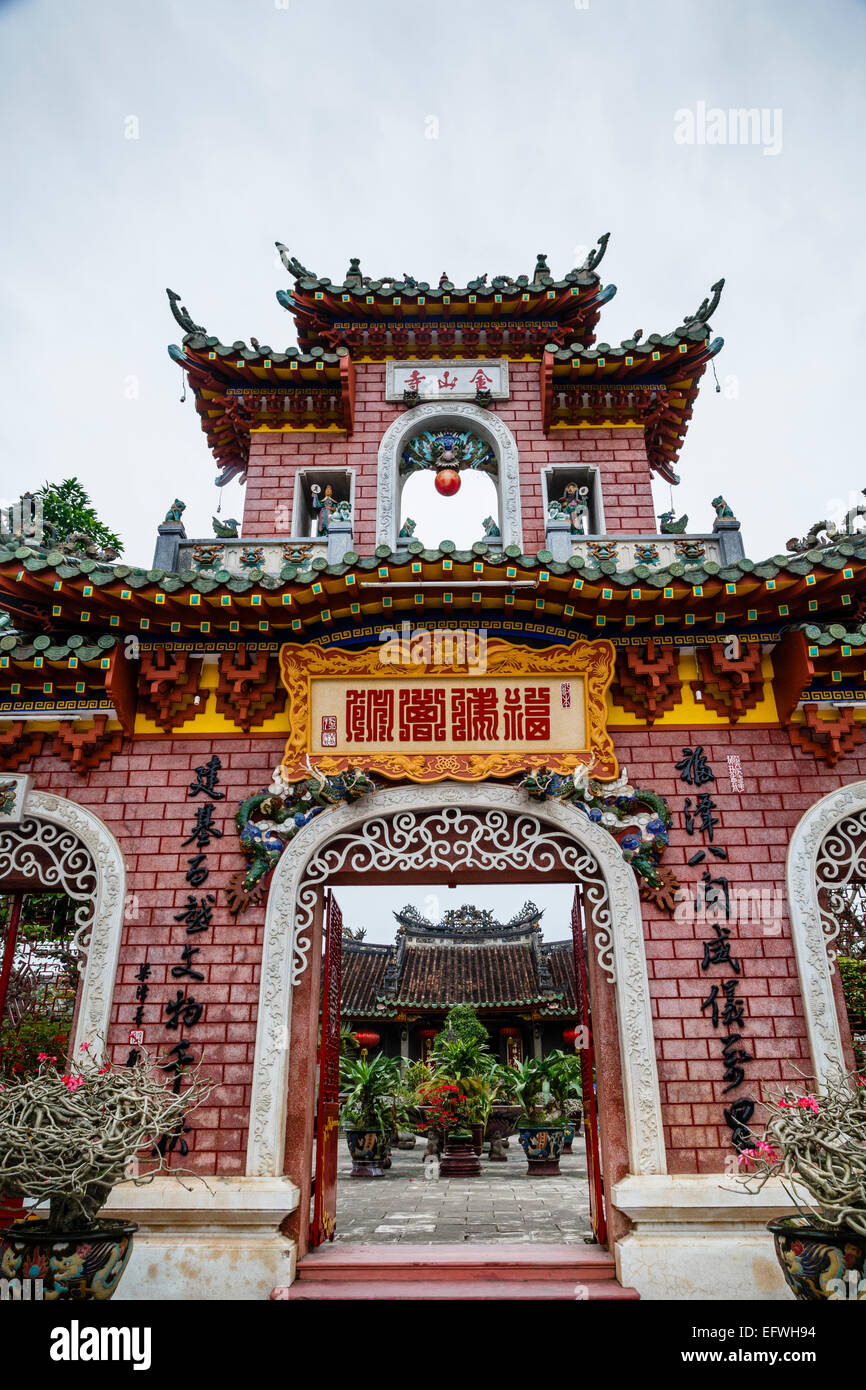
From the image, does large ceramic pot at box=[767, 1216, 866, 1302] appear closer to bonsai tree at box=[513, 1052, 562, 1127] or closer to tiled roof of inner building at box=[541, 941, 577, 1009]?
bonsai tree at box=[513, 1052, 562, 1127]

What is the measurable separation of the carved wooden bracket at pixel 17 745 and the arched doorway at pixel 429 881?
7.97 ft

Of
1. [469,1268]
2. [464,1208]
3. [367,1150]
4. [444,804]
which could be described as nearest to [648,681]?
[444,804]

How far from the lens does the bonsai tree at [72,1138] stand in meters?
4.61

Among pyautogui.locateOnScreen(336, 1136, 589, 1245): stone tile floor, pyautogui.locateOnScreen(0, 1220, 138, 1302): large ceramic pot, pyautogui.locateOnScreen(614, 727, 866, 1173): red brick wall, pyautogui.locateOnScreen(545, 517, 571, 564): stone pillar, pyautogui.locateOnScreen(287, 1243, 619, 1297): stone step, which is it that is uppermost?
pyautogui.locateOnScreen(545, 517, 571, 564): stone pillar

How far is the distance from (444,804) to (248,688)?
6.56 feet

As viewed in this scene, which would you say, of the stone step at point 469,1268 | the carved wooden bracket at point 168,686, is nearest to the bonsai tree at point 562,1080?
the stone step at point 469,1268

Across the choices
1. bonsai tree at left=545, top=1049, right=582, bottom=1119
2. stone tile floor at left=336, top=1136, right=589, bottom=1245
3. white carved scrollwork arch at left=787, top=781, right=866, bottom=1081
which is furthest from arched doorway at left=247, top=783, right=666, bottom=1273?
bonsai tree at left=545, top=1049, right=582, bottom=1119

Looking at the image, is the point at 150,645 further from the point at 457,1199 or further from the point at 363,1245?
the point at 457,1199

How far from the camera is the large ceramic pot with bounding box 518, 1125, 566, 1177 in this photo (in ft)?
46.8

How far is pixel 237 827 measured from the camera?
6.89 metres

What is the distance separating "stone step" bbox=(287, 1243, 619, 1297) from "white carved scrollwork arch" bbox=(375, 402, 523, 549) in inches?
244

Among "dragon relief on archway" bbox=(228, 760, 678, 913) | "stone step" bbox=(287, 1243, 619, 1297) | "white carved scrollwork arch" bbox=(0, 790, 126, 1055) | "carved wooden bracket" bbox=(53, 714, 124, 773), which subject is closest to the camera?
"stone step" bbox=(287, 1243, 619, 1297)
